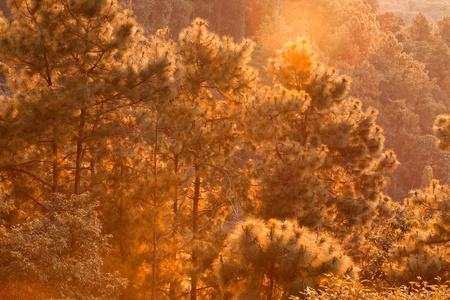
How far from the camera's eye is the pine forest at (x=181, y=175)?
6609 millimetres

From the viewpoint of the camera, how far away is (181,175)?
10586mm

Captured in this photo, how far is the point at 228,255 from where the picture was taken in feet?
22.4

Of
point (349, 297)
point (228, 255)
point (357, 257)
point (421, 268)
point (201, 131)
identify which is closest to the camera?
point (349, 297)

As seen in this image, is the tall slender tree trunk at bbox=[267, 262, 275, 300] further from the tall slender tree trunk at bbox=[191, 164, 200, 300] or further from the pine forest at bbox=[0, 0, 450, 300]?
the tall slender tree trunk at bbox=[191, 164, 200, 300]

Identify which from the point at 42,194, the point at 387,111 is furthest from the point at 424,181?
the point at 42,194

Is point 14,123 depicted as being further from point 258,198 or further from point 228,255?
point 258,198

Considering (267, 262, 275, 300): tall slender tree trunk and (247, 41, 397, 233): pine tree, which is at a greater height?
(247, 41, 397, 233): pine tree

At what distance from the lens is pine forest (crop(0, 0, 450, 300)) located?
661 centimetres

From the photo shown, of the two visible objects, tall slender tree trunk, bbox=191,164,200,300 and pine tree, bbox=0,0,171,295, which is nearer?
pine tree, bbox=0,0,171,295

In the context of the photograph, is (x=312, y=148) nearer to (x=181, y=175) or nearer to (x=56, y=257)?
(x=181, y=175)

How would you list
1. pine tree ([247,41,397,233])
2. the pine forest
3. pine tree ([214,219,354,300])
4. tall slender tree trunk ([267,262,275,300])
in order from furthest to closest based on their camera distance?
pine tree ([247,41,397,233]) < the pine forest < tall slender tree trunk ([267,262,275,300]) < pine tree ([214,219,354,300])

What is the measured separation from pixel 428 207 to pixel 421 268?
64.6 inches

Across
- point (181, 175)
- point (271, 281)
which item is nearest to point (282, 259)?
point (271, 281)

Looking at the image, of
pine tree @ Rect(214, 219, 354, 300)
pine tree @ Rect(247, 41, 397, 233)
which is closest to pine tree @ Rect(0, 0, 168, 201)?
pine tree @ Rect(247, 41, 397, 233)
